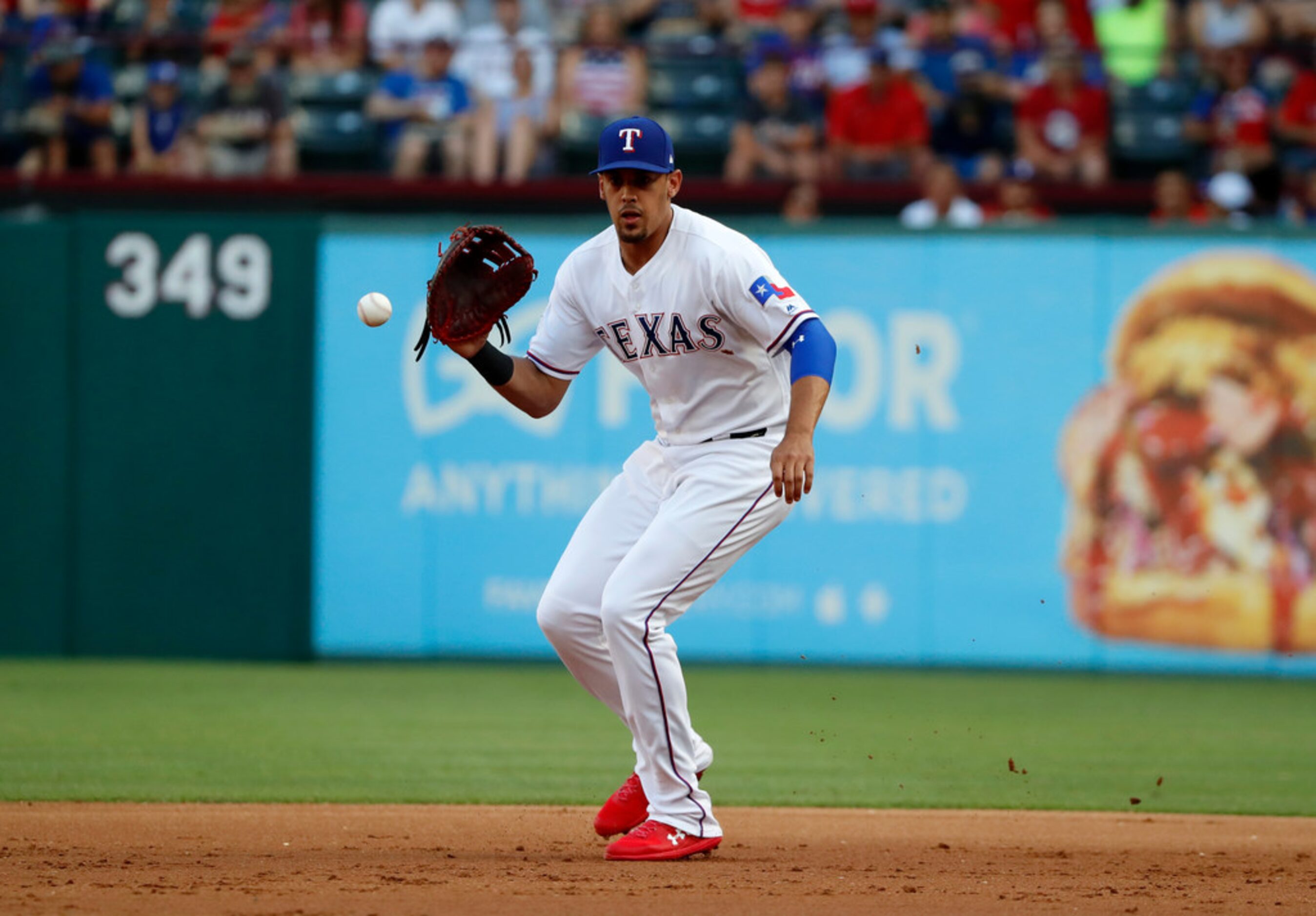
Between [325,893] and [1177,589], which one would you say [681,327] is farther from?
[1177,589]

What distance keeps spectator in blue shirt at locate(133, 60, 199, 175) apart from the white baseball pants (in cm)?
786

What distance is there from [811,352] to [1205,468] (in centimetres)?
596

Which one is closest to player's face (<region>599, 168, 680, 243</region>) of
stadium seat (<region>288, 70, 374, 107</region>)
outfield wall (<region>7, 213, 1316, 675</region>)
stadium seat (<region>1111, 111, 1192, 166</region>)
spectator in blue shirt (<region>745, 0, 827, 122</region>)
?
outfield wall (<region>7, 213, 1316, 675</region>)

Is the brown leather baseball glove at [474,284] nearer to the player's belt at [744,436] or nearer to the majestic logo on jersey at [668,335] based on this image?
the majestic logo on jersey at [668,335]

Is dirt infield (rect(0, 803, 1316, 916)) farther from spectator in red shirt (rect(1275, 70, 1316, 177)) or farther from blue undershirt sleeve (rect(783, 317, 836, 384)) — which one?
spectator in red shirt (rect(1275, 70, 1316, 177))

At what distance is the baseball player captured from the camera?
5129mm

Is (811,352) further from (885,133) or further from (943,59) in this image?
(943,59)

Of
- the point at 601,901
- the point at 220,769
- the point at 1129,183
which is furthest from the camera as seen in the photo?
the point at 1129,183

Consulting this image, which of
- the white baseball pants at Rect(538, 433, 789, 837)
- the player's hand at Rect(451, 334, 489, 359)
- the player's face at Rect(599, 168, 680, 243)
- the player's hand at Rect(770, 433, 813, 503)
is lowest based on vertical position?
the white baseball pants at Rect(538, 433, 789, 837)

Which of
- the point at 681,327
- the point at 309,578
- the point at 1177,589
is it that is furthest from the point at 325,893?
the point at 1177,589

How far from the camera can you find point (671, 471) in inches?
215

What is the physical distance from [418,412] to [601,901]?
658 cm

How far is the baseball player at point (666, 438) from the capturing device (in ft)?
16.8

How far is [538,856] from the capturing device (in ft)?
17.3
